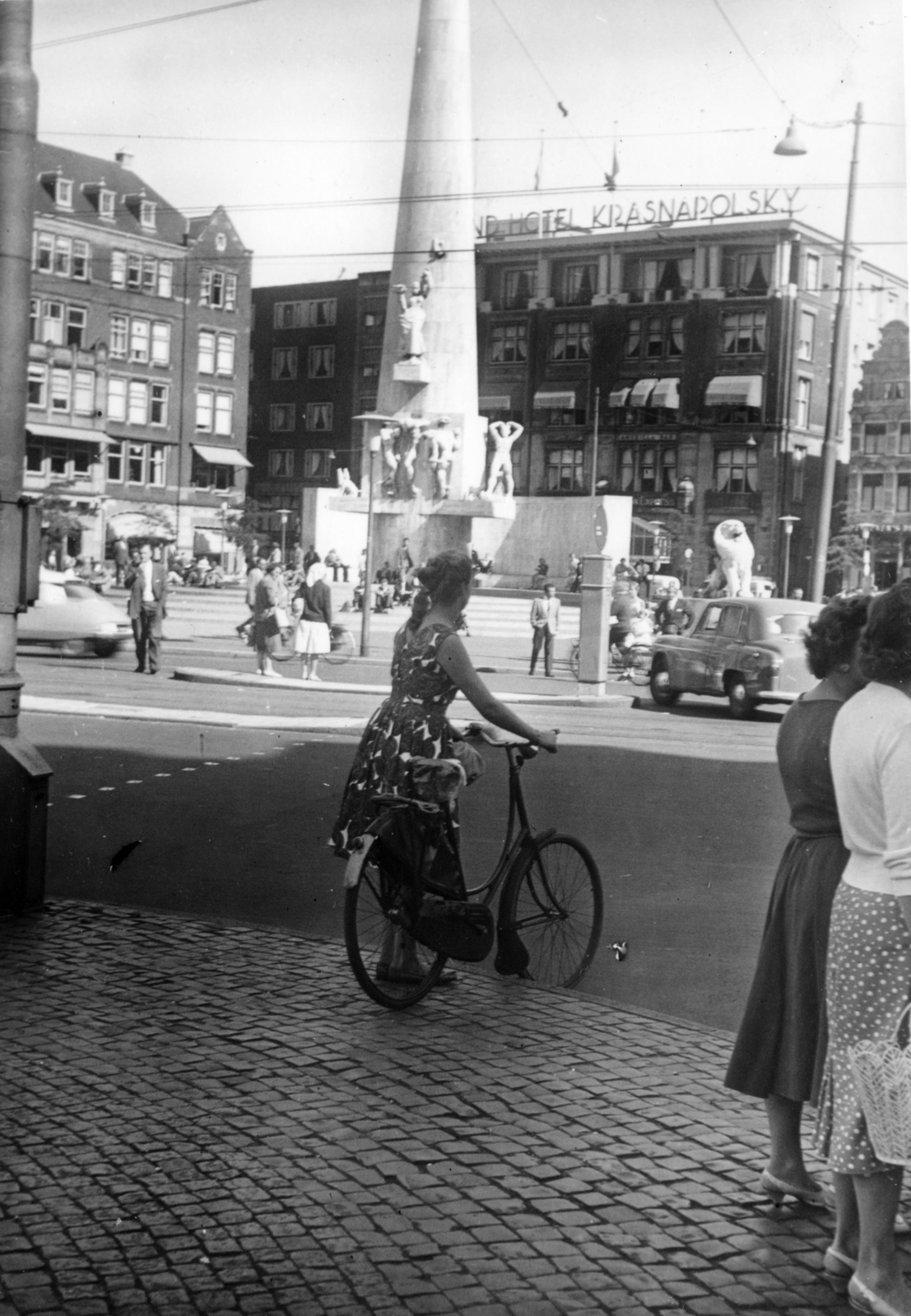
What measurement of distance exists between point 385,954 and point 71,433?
5.93 metres

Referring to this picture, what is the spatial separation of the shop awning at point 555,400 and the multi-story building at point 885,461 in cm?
745

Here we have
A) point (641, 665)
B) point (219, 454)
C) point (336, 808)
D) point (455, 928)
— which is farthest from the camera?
point (641, 665)

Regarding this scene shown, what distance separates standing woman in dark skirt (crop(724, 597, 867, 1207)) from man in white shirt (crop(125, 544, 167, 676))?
33.5 feet

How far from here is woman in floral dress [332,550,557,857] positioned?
596cm

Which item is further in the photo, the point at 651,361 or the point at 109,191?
the point at 651,361

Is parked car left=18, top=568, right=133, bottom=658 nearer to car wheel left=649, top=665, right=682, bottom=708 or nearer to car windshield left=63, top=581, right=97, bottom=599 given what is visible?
car windshield left=63, top=581, right=97, bottom=599

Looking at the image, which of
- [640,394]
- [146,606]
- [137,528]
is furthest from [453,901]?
[640,394]

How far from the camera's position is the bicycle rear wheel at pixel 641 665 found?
46.7ft

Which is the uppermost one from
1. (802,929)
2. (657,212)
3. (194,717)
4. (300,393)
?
(657,212)

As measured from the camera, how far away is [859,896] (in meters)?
3.48

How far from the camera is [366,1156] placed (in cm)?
427

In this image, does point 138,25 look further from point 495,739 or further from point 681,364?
point 681,364

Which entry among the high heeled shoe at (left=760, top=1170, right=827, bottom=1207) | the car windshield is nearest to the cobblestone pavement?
the high heeled shoe at (left=760, top=1170, right=827, bottom=1207)

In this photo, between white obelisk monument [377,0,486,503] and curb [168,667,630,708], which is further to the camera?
curb [168,667,630,708]
